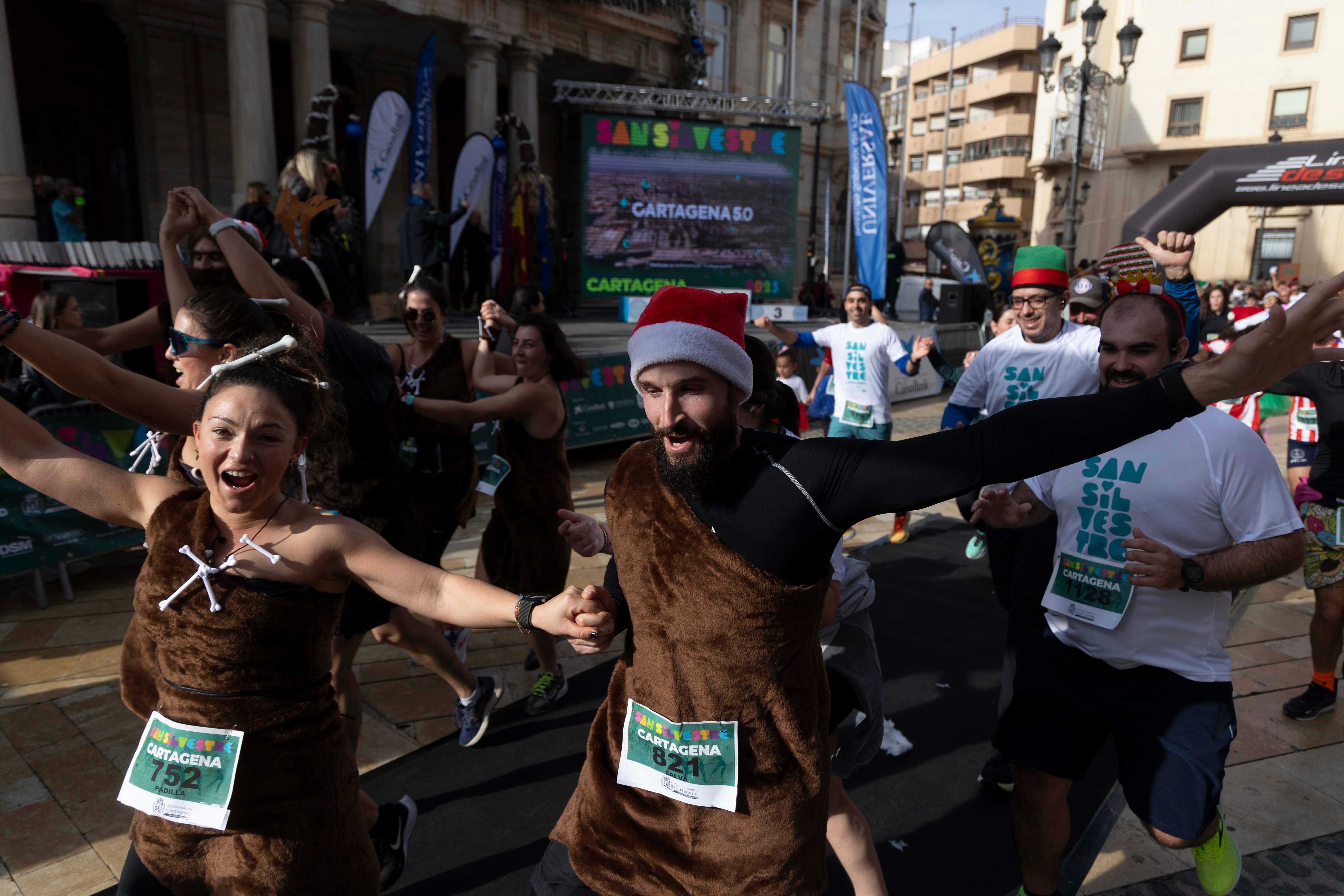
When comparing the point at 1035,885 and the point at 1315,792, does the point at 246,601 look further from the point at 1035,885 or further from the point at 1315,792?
the point at 1315,792

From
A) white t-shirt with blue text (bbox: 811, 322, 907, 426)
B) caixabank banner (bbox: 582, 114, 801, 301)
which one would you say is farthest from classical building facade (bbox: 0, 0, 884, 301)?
white t-shirt with blue text (bbox: 811, 322, 907, 426)

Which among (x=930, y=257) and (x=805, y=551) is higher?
(x=930, y=257)

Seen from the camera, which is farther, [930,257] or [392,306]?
[930,257]

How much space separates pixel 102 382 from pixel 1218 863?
11.1 feet

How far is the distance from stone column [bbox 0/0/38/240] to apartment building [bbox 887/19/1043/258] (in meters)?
42.1

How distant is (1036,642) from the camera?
8.73 ft

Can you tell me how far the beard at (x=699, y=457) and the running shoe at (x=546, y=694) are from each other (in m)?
2.59

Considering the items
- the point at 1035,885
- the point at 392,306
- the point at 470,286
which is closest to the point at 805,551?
the point at 1035,885

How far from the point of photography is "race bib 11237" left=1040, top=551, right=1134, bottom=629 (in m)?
2.40

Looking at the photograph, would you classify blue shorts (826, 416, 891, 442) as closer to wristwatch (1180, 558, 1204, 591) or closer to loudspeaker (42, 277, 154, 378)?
wristwatch (1180, 558, 1204, 591)

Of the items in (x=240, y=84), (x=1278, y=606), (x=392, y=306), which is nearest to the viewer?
(x=1278, y=606)

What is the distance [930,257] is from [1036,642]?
24103 mm

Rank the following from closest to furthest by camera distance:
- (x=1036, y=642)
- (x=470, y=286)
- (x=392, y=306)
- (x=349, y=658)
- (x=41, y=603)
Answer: (x=1036, y=642), (x=349, y=658), (x=41, y=603), (x=392, y=306), (x=470, y=286)

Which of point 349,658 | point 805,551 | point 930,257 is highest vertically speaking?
point 930,257
